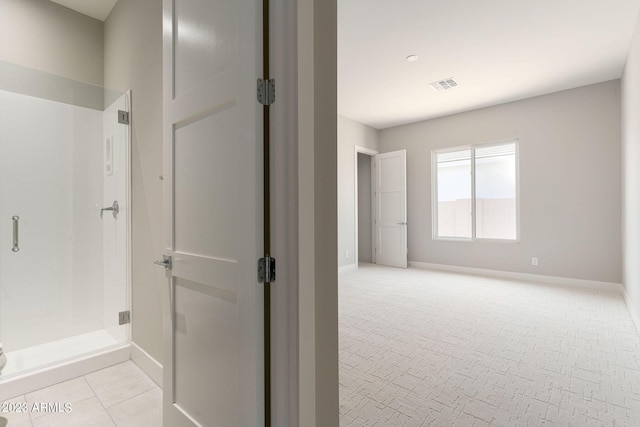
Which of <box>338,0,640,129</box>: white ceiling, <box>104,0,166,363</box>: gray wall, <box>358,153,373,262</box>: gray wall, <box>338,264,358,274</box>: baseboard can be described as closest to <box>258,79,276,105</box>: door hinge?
<box>104,0,166,363</box>: gray wall

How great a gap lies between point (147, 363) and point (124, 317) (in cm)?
50

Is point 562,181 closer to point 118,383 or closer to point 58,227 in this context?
point 118,383

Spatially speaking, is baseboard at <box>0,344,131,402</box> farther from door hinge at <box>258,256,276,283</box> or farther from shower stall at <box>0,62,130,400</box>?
door hinge at <box>258,256,276,283</box>

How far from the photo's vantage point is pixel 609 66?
151 inches

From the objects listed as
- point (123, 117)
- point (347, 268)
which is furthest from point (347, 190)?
point (123, 117)

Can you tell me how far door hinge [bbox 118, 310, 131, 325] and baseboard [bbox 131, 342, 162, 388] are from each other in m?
0.18

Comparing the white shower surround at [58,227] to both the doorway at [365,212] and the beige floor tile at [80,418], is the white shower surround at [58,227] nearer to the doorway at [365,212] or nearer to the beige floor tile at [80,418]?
the beige floor tile at [80,418]

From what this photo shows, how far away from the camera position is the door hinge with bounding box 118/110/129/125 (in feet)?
7.79

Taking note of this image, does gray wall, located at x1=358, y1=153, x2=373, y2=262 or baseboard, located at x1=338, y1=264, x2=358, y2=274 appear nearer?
baseboard, located at x1=338, y1=264, x2=358, y2=274

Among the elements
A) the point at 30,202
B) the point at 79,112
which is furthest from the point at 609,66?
the point at 30,202

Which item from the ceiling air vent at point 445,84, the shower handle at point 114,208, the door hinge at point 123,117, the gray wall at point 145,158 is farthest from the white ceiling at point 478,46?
the shower handle at point 114,208

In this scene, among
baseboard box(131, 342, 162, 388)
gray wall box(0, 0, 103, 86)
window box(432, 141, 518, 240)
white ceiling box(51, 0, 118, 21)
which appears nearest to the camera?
baseboard box(131, 342, 162, 388)

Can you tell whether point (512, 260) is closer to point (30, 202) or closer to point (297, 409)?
point (297, 409)

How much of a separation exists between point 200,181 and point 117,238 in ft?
5.50
